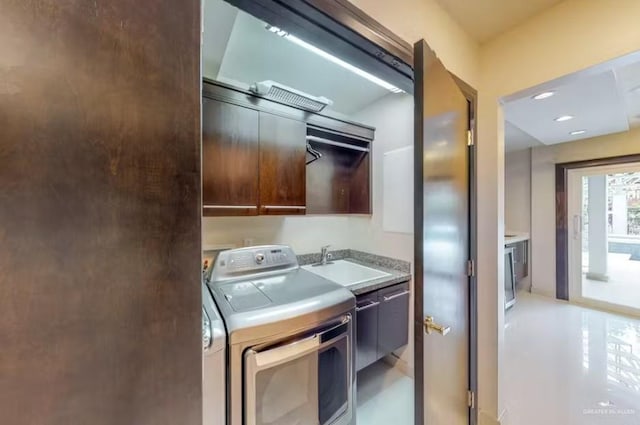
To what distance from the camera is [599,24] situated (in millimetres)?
1202

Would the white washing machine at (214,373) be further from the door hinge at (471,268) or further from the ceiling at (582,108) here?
the ceiling at (582,108)

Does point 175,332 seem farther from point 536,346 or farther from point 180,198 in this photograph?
point 536,346

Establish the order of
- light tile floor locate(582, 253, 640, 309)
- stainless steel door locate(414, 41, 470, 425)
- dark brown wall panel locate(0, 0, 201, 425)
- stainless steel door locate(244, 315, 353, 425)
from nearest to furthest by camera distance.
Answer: dark brown wall panel locate(0, 0, 201, 425) → stainless steel door locate(414, 41, 470, 425) → stainless steel door locate(244, 315, 353, 425) → light tile floor locate(582, 253, 640, 309)

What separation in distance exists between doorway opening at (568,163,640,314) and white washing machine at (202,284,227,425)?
517 centimetres

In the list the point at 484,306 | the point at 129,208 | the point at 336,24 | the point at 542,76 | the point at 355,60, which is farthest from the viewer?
the point at 484,306

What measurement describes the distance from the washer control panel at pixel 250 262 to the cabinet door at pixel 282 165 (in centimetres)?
32

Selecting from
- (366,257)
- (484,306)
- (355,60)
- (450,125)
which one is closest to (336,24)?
(355,60)

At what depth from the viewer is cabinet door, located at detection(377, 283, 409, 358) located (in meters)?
2.06

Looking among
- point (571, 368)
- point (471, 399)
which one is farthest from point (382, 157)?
point (571, 368)

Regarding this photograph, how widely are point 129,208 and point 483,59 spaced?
6.87ft

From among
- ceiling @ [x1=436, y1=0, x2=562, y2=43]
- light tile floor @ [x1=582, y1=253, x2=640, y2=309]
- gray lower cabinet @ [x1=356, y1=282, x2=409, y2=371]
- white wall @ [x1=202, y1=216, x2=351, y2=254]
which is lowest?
light tile floor @ [x1=582, y1=253, x2=640, y2=309]

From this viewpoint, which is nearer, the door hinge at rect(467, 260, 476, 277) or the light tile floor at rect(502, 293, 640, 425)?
the door hinge at rect(467, 260, 476, 277)

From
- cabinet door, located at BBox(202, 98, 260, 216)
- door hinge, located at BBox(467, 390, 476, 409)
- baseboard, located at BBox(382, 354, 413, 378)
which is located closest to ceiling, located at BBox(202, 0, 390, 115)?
cabinet door, located at BBox(202, 98, 260, 216)

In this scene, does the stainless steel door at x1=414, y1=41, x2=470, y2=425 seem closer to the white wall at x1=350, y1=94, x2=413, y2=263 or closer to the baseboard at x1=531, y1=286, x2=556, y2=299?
the white wall at x1=350, y1=94, x2=413, y2=263
